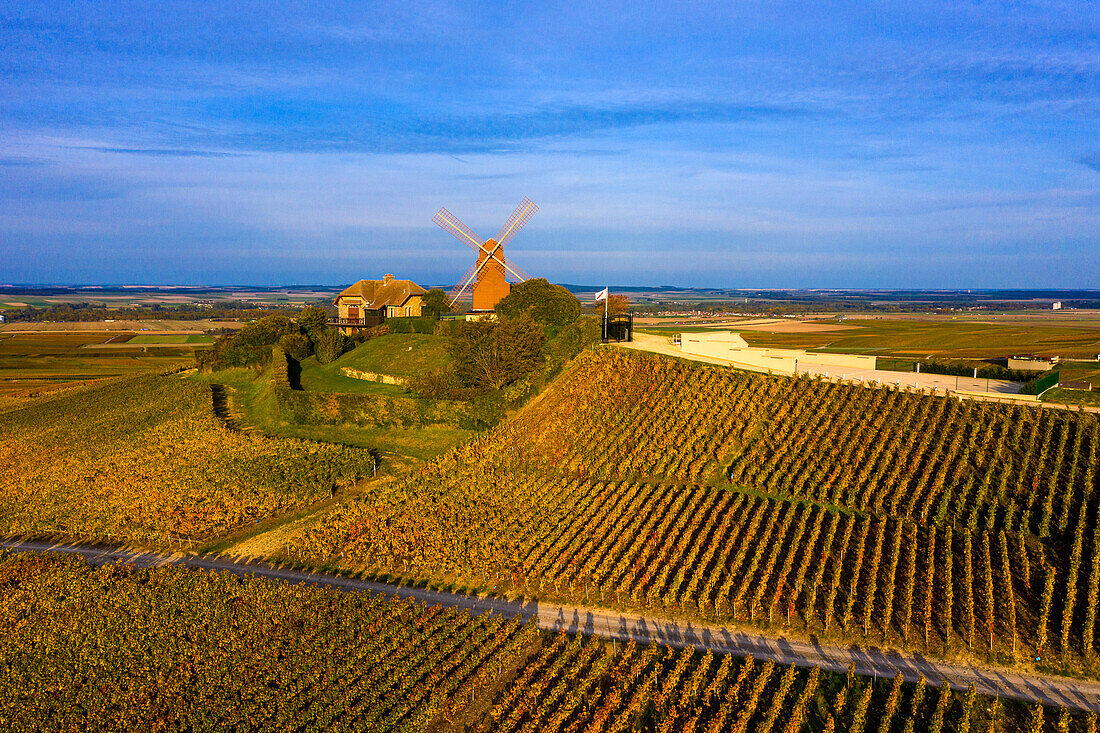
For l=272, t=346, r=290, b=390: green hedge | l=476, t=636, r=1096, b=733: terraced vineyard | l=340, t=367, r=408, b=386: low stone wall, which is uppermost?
l=272, t=346, r=290, b=390: green hedge

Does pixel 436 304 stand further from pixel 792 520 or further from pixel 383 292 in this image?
pixel 792 520

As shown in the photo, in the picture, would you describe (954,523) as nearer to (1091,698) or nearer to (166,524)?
(1091,698)

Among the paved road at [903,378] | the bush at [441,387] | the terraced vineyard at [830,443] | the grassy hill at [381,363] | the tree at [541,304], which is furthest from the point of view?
the tree at [541,304]

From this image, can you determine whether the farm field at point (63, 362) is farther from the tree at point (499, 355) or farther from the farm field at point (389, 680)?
the farm field at point (389, 680)

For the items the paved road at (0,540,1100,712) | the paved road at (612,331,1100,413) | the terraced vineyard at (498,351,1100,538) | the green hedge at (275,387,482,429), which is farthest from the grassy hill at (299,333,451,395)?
the paved road at (0,540,1100,712)

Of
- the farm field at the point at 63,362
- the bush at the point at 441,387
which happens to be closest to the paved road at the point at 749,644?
the bush at the point at 441,387

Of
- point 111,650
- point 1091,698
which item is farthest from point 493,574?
point 1091,698

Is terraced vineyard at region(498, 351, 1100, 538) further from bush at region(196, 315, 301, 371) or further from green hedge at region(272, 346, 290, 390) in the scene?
bush at region(196, 315, 301, 371)
